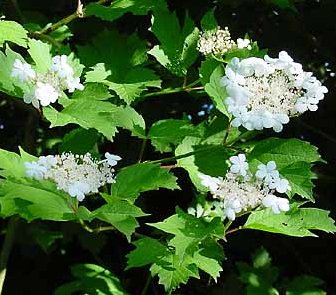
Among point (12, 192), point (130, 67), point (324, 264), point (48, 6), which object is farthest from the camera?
point (324, 264)

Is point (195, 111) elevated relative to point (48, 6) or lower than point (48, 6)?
lower

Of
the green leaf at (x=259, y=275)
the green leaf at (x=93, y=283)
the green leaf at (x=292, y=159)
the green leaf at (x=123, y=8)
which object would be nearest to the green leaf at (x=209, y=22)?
the green leaf at (x=123, y=8)

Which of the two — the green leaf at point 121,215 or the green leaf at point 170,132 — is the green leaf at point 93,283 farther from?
the green leaf at point 121,215

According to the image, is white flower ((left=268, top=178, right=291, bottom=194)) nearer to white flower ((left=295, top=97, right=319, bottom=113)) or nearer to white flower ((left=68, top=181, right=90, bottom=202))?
white flower ((left=295, top=97, right=319, bottom=113))

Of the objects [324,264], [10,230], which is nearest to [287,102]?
[10,230]

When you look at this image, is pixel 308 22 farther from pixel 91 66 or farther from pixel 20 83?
pixel 20 83
